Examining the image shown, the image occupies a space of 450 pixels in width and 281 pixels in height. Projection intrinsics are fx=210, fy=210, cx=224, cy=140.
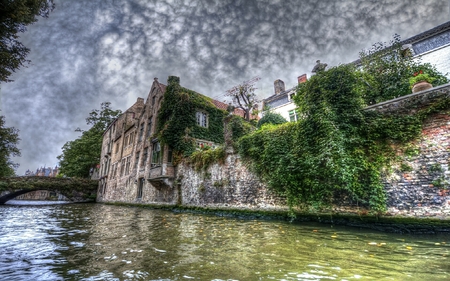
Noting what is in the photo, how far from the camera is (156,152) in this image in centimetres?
1912

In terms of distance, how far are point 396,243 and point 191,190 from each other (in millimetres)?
11952

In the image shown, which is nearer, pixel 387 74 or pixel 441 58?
pixel 387 74

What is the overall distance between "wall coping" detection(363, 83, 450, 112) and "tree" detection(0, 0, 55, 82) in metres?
13.3

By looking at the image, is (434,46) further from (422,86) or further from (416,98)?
(416,98)

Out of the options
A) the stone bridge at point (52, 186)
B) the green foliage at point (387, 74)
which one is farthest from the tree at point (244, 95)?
the stone bridge at point (52, 186)

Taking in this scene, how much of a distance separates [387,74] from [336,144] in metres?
7.34

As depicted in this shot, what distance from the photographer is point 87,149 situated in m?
38.5

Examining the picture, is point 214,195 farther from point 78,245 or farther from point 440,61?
point 440,61

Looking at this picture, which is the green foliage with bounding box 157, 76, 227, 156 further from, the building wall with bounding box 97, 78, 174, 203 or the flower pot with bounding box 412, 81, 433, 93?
the flower pot with bounding box 412, 81, 433, 93

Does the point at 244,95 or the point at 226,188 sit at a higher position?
the point at 244,95

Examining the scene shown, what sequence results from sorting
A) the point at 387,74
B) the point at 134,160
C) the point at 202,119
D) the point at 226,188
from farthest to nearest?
the point at 134,160 → the point at 202,119 → the point at 226,188 → the point at 387,74

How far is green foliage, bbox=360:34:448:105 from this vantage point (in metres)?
10.3

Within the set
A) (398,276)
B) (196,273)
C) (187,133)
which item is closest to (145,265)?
(196,273)

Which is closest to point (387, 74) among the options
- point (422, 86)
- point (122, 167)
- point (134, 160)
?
point (422, 86)
